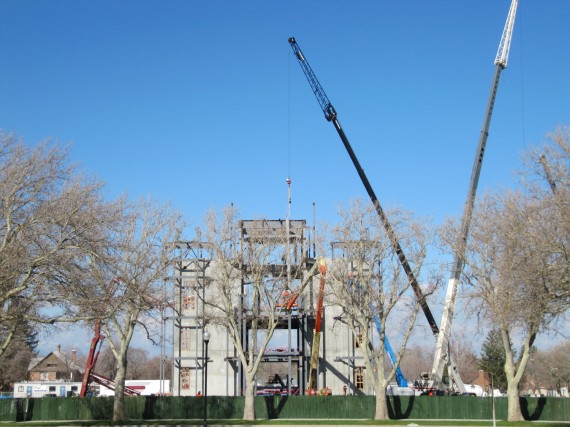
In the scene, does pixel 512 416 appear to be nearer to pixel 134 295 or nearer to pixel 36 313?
pixel 134 295

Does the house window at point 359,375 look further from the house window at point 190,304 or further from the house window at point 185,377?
the house window at point 190,304

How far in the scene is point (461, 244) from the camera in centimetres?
4688

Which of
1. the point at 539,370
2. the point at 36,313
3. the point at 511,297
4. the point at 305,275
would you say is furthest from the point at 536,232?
the point at 539,370

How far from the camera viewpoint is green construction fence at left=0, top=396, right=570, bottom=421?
162 feet

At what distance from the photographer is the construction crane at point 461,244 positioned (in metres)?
47.9

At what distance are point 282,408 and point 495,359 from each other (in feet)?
156

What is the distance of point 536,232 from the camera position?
104 feet

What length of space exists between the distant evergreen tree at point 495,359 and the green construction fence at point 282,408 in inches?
1527

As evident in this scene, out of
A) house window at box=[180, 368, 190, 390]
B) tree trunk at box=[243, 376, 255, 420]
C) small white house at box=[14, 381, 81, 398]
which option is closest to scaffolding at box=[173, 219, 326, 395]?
house window at box=[180, 368, 190, 390]

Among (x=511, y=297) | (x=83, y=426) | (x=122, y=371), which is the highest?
(x=511, y=297)

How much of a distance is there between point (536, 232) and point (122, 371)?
28.1 metres

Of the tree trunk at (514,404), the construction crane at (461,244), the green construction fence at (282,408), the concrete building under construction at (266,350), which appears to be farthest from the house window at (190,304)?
the tree trunk at (514,404)

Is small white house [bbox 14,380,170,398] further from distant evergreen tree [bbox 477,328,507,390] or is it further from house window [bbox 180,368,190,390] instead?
distant evergreen tree [bbox 477,328,507,390]

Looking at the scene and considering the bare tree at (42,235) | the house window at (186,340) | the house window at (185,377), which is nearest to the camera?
the bare tree at (42,235)
